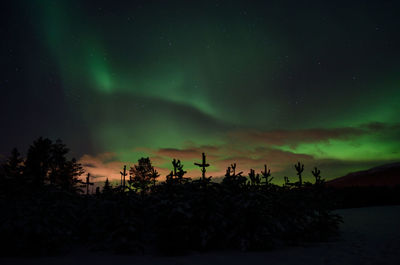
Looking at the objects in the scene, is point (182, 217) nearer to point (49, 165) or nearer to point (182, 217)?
point (182, 217)

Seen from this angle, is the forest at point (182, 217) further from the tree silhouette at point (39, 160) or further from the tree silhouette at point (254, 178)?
the tree silhouette at point (39, 160)

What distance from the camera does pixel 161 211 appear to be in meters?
8.95

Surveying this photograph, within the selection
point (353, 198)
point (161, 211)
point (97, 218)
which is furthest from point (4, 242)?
point (353, 198)

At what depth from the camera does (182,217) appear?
8.70 m

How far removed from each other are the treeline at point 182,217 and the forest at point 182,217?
0.03m

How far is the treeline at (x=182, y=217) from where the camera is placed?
8.58 metres

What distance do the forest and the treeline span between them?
30 mm

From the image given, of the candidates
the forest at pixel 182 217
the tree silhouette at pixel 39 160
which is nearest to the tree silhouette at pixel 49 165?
the tree silhouette at pixel 39 160

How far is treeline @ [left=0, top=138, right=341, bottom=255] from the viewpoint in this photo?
28.1 feet

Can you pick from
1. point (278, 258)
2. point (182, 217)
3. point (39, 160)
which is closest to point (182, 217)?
point (182, 217)

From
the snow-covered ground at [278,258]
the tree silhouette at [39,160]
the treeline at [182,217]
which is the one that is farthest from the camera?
the tree silhouette at [39,160]

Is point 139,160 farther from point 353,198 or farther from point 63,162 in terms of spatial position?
A: point 353,198

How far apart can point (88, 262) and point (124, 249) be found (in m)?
1.43

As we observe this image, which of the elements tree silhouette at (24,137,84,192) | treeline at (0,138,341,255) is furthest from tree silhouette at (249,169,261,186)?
tree silhouette at (24,137,84,192)
